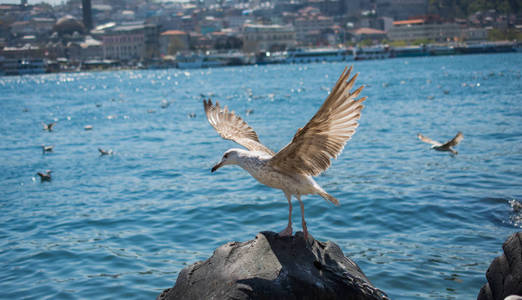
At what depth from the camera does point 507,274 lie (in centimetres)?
437

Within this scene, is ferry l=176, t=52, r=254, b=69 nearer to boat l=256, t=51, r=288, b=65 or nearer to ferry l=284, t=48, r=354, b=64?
boat l=256, t=51, r=288, b=65

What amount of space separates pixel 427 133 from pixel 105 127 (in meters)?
13.2

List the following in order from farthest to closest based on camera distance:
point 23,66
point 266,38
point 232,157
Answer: point 266,38 < point 23,66 < point 232,157

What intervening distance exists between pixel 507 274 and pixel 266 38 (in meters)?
128

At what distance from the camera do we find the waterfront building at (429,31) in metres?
127

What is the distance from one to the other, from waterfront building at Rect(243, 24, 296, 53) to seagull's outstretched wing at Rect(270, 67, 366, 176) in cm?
12468

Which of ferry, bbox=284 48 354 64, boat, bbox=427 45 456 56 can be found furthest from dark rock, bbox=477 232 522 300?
boat, bbox=427 45 456 56

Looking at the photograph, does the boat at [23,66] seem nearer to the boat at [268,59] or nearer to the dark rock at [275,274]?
the boat at [268,59]

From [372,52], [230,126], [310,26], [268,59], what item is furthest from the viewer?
[310,26]

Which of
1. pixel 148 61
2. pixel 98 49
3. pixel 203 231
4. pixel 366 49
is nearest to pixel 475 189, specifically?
pixel 203 231

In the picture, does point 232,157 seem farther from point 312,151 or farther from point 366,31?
point 366,31

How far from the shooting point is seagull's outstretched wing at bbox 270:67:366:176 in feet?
13.1

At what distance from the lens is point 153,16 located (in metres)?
175

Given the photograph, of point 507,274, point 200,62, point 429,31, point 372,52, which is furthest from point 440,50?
point 507,274
